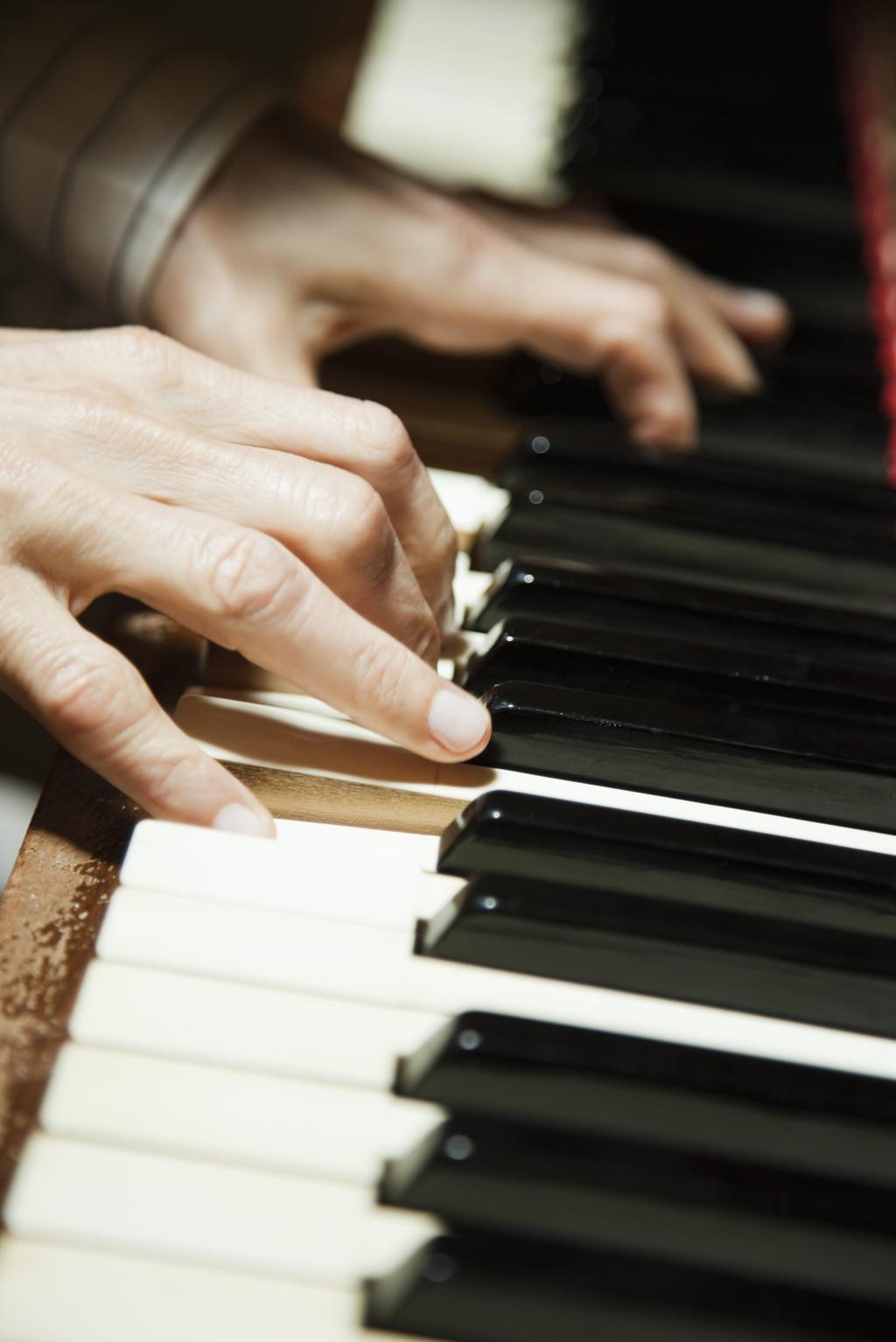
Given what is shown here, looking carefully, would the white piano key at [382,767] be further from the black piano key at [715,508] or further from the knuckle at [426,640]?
the black piano key at [715,508]

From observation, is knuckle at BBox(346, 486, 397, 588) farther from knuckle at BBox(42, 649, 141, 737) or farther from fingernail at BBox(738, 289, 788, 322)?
fingernail at BBox(738, 289, 788, 322)

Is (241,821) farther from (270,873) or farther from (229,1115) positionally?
(229,1115)

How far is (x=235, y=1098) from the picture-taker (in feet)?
1.86

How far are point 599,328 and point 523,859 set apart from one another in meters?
0.65

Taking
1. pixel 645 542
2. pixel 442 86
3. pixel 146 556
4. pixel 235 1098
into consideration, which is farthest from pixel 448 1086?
pixel 442 86

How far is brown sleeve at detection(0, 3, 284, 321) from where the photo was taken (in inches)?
46.7

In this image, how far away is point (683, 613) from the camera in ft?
2.92

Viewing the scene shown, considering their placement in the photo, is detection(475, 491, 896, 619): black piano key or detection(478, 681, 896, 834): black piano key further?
detection(475, 491, 896, 619): black piano key

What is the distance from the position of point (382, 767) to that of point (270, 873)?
5.3 inches

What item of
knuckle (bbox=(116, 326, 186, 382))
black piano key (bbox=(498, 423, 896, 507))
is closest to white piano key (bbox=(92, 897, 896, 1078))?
knuckle (bbox=(116, 326, 186, 382))

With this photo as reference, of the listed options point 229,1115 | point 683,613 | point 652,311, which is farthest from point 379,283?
point 229,1115

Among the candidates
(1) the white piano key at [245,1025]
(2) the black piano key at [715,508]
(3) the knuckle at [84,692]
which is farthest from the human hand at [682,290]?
(1) the white piano key at [245,1025]

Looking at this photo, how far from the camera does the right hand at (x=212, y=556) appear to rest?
0.70 m

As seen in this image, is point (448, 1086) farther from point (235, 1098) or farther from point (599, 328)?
point (599, 328)
